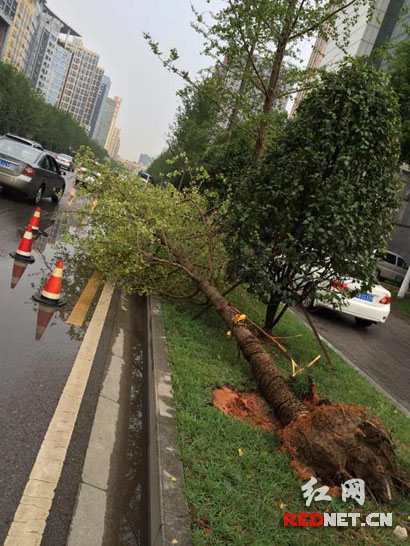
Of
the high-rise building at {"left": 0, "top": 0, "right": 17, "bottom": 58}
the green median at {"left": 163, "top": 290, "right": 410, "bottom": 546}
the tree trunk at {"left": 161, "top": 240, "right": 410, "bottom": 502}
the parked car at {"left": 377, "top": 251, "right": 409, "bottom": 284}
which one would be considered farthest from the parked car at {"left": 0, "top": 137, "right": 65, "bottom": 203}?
the high-rise building at {"left": 0, "top": 0, "right": 17, "bottom": 58}

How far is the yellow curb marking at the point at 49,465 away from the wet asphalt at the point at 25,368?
1.7 inches

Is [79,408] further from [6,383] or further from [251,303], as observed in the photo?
[251,303]

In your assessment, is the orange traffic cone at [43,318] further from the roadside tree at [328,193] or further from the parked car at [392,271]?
the parked car at [392,271]

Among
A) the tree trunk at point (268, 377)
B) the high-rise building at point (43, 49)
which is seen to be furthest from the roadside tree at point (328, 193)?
the high-rise building at point (43, 49)

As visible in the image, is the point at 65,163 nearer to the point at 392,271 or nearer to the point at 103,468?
the point at 392,271

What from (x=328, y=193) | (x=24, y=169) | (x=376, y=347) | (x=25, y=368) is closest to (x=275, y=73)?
(x=328, y=193)

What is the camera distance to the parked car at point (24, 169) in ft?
41.2

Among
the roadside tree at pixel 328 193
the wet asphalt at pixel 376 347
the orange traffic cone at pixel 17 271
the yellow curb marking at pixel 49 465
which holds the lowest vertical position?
the yellow curb marking at pixel 49 465

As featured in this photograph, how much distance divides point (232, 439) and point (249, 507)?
80 cm

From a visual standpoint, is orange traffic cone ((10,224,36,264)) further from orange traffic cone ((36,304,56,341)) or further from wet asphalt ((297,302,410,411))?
wet asphalt ((297,302,410,411))

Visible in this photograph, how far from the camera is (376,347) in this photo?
1012 cm

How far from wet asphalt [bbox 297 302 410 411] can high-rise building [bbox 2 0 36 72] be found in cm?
11480

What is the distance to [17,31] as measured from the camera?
11681 centimetres

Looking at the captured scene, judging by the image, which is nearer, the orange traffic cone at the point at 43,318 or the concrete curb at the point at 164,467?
the concrete curb at the point at 164,467
